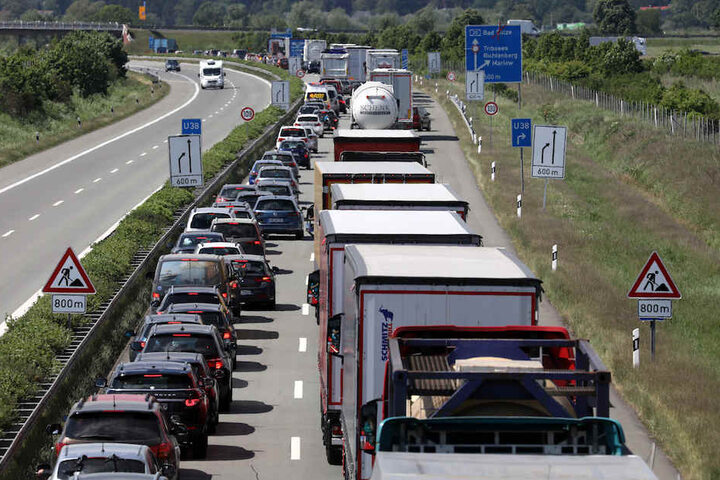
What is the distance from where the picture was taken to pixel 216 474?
18109 mm

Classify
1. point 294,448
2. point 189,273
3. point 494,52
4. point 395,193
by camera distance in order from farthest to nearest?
point 494,52
point 189,273
point 395,193
point 294,448

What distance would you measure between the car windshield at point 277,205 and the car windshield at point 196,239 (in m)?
9.14

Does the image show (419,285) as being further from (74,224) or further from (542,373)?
(74,224)

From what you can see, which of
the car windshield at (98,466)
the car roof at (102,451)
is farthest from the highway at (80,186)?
the car windshield at (98,466)

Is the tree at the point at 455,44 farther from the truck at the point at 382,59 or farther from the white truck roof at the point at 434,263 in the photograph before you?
the white truck roof at the point at 434,263

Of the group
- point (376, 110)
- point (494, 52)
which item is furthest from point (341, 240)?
point (494, 52)

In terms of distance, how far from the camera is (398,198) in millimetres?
22609

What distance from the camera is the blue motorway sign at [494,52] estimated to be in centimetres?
6297

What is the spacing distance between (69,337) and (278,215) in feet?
66.0

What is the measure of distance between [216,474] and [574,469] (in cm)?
1124

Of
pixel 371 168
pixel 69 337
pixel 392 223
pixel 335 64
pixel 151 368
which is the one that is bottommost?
pixel 69 337

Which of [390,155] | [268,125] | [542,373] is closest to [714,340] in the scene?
[390,155]

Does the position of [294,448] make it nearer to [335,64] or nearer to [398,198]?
[398,198]

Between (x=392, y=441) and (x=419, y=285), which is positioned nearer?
(x=392, y=441)
